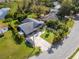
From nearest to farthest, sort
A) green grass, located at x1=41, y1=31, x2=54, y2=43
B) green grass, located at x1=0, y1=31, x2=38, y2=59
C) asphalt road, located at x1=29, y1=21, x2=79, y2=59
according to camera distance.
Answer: asphalt road, located at x1=29, y1=21, x2=79, y2=59, green grass, located at x1=0, y1=31, x2=38, y2=59, green grass, located at x1=41, y1=31, x2=54, y2=43

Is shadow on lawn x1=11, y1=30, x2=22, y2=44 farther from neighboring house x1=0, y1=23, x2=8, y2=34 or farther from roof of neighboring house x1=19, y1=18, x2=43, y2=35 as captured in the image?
neighboring house x1=0, y1=23, x2=8, y2=34

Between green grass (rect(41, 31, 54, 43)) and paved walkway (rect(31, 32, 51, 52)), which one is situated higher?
green grass (rect(41, 31, 54, 43))

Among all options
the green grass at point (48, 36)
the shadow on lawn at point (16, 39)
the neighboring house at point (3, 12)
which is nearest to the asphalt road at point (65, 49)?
the green grass at point (48, 36)

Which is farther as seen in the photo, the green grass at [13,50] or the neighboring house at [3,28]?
the neighboring house at [3,28]

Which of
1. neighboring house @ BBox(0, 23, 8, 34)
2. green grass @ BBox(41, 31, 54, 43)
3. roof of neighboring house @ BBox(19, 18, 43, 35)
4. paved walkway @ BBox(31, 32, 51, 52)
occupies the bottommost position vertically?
paved walkway @ BBox(31, 32, 51, 52)

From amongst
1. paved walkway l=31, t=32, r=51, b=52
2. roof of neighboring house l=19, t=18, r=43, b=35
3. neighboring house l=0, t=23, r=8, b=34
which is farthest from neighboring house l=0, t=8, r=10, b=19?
paved walkway l=31, t=32, r=51, b=52

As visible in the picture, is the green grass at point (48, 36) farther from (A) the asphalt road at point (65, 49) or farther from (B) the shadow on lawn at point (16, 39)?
(B) the shadow on lawn at point (16, 39)

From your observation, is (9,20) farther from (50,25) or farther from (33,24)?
(50,25)

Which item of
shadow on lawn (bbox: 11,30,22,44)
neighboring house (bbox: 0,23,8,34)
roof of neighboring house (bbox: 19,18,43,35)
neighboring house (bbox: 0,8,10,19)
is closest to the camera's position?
shadow on lawn (bbox: 11,30,22,44)
